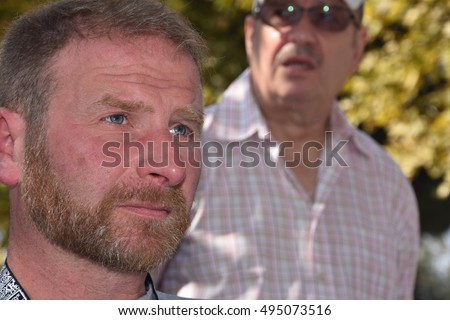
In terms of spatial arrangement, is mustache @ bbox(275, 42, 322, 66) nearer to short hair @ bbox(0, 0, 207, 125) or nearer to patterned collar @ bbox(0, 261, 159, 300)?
short hair @ bbox(0, 0, 207, 125)

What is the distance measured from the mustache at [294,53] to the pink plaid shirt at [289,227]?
19 cm

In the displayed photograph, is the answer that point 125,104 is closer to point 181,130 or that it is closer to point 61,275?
point 181,130

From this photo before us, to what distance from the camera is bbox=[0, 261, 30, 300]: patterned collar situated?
1.87 m

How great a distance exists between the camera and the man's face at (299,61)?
3.26 m

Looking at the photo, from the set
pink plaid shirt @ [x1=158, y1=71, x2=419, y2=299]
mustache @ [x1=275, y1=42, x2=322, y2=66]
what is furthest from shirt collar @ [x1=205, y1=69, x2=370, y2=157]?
mustache @ [x1=275, y1=42, x2=322, y2=66]

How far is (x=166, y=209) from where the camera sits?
1801mm

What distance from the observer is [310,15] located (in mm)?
3320

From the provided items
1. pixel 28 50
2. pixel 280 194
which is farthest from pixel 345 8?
pixel 28 50

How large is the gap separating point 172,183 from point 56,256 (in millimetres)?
289

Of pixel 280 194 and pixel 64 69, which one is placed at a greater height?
pixel 64 69

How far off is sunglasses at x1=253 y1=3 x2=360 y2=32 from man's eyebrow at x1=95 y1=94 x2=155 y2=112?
161cm

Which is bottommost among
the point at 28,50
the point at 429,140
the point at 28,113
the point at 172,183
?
the point at 429,140

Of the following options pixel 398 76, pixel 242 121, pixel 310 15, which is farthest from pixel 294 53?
A: pixel 398 76
